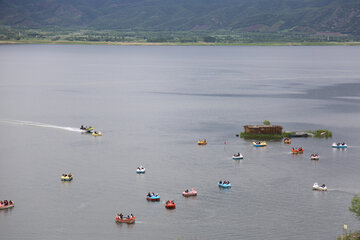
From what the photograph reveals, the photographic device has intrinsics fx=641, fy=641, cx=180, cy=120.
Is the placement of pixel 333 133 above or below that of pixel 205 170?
above

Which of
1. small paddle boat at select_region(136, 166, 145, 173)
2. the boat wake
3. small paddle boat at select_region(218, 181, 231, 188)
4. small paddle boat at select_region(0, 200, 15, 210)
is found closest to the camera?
small paddle boat at select_region(0, 200, 15, 210)

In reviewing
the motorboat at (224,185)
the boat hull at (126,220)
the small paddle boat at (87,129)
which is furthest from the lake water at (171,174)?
the small paddle boat at (87,129)

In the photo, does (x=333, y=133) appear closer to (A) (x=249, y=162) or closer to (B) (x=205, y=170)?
(A) (x=249, y=162)

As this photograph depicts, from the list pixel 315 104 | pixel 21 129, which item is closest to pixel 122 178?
pixel 21 129

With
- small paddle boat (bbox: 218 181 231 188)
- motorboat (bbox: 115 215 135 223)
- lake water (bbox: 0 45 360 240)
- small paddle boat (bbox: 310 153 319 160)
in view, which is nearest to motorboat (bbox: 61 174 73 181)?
lake water (bbox: 0 45 360 240)

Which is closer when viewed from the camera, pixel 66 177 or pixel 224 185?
pixel 224 185

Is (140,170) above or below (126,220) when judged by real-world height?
above

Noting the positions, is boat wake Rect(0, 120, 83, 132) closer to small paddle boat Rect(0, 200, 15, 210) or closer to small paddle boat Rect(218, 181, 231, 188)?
small paddle boat Rect(218, 181, 231, 188)

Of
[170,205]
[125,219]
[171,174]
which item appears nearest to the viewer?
[125,219]

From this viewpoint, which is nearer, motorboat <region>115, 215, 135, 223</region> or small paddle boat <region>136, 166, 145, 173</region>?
motorboat <region>115, 215, 135, 223</region>

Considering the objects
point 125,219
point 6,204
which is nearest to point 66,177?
point 6,204

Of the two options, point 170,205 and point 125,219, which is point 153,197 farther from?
point 125,219
